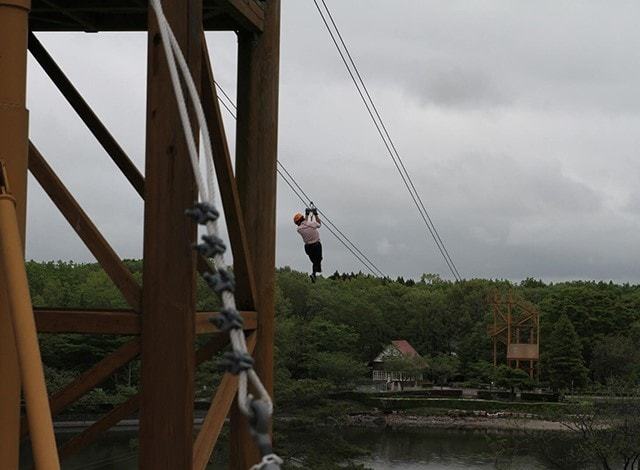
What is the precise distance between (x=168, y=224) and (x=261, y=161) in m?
1.60

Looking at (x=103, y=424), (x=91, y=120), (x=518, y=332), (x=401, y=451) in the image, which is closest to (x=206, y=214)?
(x=103, y=424)

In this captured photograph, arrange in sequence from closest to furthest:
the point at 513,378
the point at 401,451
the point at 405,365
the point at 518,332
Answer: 1. the point at 401,451
2. the point at 513,378
3. the point at 518,332
4. the point at 405,365

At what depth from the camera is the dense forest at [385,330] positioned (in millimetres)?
43469

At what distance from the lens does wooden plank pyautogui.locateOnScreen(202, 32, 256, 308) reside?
432 cm

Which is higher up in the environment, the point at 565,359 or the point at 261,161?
the point at 261,161

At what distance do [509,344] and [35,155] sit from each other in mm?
54255

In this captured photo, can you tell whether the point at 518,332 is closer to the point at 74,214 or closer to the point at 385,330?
the point at 385,330

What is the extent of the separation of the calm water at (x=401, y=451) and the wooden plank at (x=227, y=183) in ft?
69.0

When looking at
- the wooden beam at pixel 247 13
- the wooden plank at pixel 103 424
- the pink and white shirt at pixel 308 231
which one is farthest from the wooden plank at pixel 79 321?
the pink and white shirt at pixel 308 231

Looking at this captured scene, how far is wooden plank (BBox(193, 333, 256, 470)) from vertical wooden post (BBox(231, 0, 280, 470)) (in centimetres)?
88

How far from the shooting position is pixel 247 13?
5074 millimetres

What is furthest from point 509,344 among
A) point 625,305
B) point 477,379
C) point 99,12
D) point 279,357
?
point 99,12

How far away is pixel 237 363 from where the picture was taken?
1.97m

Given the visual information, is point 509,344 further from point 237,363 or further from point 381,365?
point 237,363
